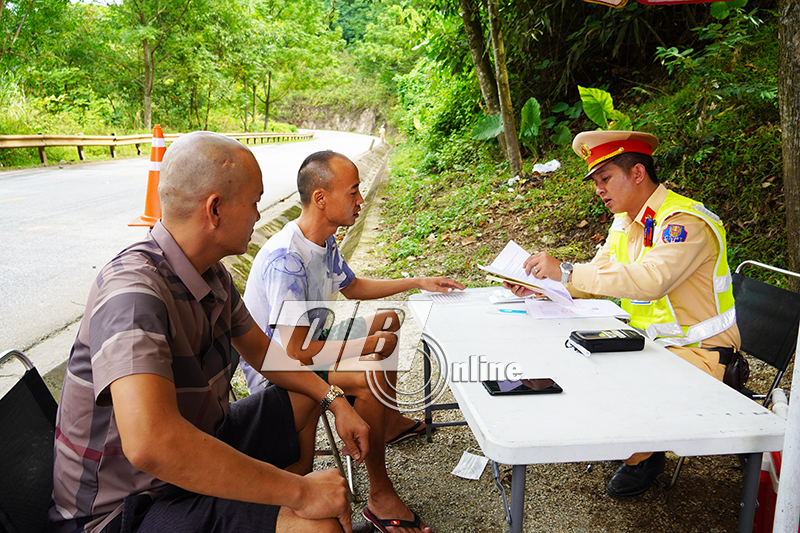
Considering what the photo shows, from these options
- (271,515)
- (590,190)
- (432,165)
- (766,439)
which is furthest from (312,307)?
(432,165)

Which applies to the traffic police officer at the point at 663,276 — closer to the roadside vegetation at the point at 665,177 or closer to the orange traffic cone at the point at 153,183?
the roadside vegetation at the point at 665,177

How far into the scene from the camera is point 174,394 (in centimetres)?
139

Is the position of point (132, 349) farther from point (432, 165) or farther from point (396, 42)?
point (396, 42)

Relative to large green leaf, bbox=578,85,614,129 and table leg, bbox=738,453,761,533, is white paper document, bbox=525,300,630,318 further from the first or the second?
large green leaf, bbox=578,85,614,129

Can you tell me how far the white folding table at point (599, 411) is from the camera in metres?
1.40

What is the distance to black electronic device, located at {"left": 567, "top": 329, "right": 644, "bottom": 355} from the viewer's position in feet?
6.48

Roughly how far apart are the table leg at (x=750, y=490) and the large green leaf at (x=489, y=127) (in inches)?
288

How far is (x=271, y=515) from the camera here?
1.50 m

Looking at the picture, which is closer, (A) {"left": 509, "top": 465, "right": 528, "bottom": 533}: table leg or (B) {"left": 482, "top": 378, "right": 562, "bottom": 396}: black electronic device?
(A) {"left": 509, "top": 465, "right": 528, "bottom": 533}: table leg

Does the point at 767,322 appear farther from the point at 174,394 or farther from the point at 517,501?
the point at 174,394

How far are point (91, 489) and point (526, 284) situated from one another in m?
1.90

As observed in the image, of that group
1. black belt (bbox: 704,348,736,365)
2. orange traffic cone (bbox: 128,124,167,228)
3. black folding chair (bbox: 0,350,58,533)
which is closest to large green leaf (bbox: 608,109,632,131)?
black belt (bbox: 704,348,736,365)

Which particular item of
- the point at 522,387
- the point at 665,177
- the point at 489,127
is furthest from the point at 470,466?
the point at 489,127

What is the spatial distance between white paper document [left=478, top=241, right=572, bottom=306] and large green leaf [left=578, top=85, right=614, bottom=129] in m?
4.30
